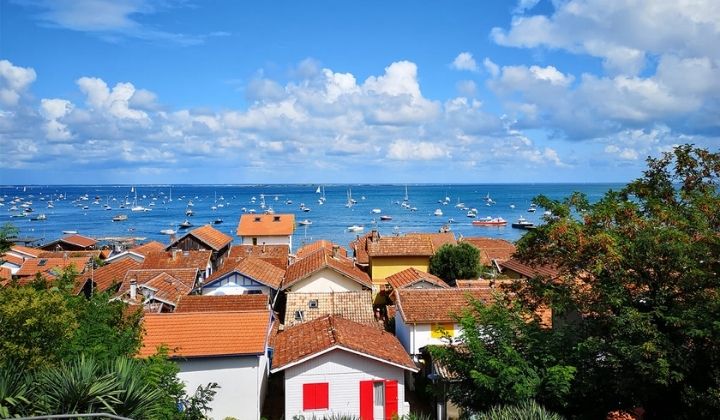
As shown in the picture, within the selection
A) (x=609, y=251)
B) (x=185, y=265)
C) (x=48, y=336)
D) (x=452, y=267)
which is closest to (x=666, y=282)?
(x=609, y=251)

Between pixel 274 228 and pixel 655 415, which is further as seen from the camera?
pixel 274 228

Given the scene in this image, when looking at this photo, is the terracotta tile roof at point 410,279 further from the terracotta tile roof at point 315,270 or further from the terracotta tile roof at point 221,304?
the terracotta tile roof at point 221,304

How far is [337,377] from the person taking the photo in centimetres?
2167

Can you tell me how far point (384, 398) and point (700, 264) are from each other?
12189 millimetres

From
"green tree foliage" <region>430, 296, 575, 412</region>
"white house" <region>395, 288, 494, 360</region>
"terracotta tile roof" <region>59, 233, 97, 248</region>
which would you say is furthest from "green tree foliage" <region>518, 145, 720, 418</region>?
"terracotta tile roof" <region>59, 233, 97, 248</region>

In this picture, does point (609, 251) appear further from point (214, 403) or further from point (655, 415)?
point (214, 403)

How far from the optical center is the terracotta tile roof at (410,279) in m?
35.5

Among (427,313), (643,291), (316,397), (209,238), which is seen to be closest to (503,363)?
(643,291)

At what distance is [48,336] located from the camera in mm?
13391

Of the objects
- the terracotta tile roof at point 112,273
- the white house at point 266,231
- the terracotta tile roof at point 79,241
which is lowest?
the terracotta tile roof at point 79,241

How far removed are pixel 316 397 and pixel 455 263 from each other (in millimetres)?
22662

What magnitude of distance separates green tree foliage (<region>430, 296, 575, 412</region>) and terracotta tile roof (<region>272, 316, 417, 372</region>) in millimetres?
4372

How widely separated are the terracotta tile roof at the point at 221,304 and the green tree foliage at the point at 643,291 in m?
17.0

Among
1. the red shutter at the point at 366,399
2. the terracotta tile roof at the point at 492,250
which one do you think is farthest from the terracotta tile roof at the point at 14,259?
the red shutter at the point at 366,399
